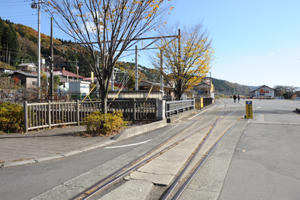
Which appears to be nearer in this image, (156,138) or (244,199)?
(244,199)

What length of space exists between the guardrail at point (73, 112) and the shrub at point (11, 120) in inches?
14.6

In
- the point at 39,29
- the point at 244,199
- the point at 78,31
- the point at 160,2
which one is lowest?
the point at 244,199

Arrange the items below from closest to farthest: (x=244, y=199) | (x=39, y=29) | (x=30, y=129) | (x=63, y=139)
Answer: (x=244, y=199) → (x=63, y=139) → (x=30, y=129) → (x=39, y=29)

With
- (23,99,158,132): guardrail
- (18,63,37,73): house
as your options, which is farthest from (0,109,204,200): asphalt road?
(18,63,37,73): house

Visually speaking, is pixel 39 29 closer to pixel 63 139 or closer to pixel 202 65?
pixel 202 65

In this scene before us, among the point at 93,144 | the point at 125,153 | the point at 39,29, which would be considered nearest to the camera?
the point at 125,153

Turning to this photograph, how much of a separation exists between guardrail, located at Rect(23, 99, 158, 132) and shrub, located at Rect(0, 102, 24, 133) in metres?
0.37

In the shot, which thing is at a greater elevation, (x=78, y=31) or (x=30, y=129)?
(x=78, y=31)

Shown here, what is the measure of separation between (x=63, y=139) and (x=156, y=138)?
10.9 ft

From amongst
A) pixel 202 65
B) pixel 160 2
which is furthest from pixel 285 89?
pixel 160 2

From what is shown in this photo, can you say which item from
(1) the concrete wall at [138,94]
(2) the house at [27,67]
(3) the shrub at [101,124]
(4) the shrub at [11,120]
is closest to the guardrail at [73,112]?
(4) the shrub at [11,120]

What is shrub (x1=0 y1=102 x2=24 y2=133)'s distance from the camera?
9484 millimetres

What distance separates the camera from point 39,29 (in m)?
21.6

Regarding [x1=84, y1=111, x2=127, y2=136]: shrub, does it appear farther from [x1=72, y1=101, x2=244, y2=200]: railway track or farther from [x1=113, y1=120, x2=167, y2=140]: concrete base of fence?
[x1=72, y1=101, x2=244, y2=200]: railway track
